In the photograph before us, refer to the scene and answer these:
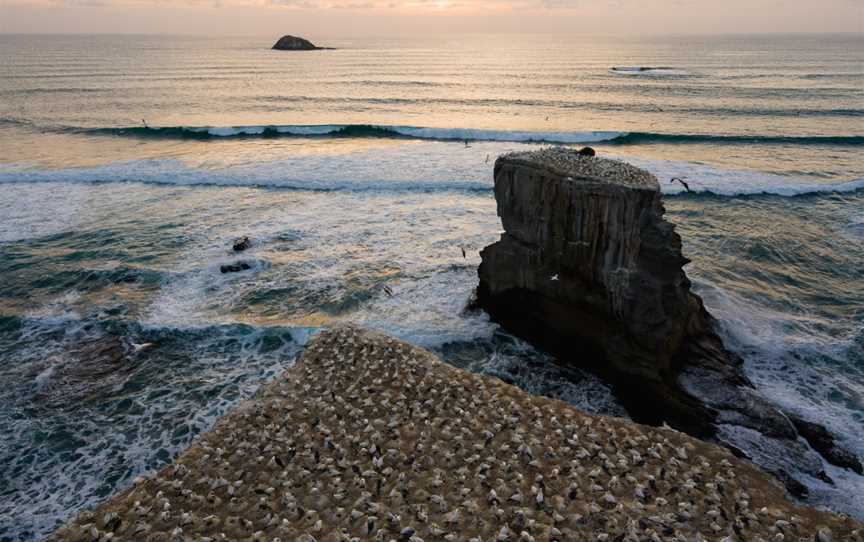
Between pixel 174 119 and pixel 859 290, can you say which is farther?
pixel 174 119

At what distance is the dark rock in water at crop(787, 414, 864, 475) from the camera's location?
36.8ft

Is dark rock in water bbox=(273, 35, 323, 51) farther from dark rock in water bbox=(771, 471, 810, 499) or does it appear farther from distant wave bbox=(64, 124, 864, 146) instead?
dark rock in water bbox=(771, 471, 810, 499)

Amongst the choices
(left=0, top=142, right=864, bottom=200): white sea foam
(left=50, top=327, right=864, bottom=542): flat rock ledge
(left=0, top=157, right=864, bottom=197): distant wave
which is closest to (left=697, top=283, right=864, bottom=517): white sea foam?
(left=50, top=327, right=864, bottom=542): flat rock ledge

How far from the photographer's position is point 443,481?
917cm

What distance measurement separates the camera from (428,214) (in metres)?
26.3

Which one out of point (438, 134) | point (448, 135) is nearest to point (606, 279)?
point (448, 135)

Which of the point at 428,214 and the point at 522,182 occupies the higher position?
the point at 522,182

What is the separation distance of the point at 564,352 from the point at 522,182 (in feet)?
15.8

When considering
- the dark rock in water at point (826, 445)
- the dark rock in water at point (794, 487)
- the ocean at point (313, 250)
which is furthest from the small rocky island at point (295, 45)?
the dark rock in water at point (794, 487)

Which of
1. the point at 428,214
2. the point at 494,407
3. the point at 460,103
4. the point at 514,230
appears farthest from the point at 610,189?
the point at 460,103

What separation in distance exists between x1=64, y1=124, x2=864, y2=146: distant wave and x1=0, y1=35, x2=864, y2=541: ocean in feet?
0.73

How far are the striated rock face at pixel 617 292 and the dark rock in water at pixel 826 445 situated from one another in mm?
342

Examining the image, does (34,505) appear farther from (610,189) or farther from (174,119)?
(174,119)

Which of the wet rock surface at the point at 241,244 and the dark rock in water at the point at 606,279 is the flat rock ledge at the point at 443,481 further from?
the wet rock surface at the point at 241,244
